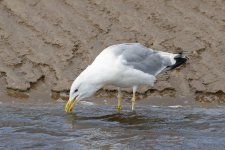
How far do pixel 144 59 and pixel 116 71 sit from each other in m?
0.63

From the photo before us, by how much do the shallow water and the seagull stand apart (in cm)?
30

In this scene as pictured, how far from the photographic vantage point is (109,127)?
7.82 meters

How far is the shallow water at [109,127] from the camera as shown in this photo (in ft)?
22.8

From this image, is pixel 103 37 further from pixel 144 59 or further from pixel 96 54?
pixel 144 59

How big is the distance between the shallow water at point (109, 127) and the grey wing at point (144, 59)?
524 mm

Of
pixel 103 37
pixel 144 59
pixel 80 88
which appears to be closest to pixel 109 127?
pixel 80 88

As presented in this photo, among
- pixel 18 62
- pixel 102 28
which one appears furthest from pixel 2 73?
pixel 102 28

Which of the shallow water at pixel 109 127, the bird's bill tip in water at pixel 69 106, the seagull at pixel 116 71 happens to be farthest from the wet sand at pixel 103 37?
the bird's bill tip in water at pixel 69 106

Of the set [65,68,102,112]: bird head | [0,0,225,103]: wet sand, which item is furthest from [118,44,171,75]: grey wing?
[0,0,225,103]: wet sand

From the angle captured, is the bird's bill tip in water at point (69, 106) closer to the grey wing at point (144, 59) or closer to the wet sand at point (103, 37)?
the grey wing at point (144, 59)

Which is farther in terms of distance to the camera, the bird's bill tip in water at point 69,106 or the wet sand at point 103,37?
the wet sand at point 103,37

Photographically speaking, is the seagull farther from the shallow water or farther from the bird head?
the shallow water

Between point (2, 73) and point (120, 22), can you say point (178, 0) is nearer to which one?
point (120, 22)

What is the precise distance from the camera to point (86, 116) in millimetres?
8492
